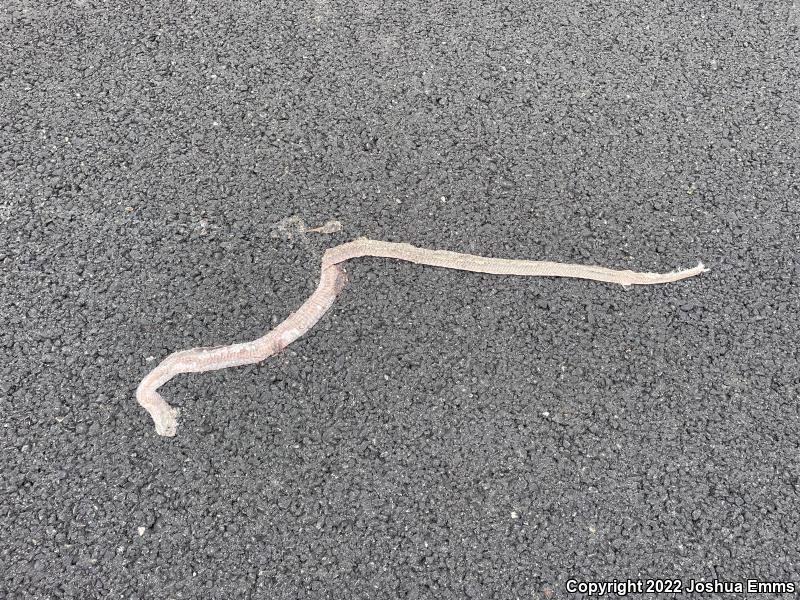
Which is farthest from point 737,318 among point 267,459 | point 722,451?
point 267,459

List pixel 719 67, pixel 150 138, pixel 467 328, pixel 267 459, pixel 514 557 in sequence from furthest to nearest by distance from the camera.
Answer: pixel 719 67 → pixel 150 138 → pixel 467 328 → pixel 267 459 → pixel 514 557

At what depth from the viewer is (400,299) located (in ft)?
8.48

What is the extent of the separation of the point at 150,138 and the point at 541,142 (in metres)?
1.93

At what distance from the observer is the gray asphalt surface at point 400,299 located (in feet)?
7.03

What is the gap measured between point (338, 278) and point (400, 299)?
292mm

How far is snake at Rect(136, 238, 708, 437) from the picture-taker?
2422 mm

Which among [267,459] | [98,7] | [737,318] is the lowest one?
[267,459]

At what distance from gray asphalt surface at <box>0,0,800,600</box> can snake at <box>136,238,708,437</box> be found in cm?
5

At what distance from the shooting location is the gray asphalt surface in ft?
7.03

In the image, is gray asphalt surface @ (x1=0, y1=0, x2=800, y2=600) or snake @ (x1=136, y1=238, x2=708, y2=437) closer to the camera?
gray asphalt surface @ (x1=0, y1=0, x2=800, y2=600)

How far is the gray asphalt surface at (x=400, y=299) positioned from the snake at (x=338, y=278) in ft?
0.17

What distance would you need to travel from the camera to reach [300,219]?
2.75 metres

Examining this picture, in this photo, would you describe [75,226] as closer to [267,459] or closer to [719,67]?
[267,459]

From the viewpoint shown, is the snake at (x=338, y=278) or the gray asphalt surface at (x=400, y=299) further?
the snake at (x=338, y=278)
